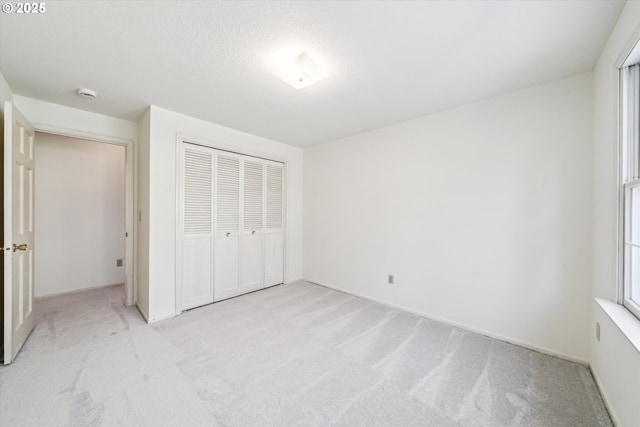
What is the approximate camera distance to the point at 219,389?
5.34 ft

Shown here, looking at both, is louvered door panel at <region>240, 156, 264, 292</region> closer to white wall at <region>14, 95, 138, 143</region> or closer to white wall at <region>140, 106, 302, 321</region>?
white wall at <region>140, 106, 302, 321</region>

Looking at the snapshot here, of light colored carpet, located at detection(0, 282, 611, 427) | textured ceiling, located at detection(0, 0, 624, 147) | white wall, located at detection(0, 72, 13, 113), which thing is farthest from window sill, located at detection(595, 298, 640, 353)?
white wall, located at detection(0, 72, 13, 113)

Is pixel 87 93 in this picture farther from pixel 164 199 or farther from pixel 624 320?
pixel 624 320

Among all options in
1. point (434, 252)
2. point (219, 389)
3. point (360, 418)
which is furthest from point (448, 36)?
point (219, 389)

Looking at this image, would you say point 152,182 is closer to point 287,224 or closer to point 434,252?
point 287,224

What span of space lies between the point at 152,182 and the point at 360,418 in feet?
9.42

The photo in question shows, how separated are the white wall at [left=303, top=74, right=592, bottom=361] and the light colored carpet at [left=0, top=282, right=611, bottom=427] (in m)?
0.32

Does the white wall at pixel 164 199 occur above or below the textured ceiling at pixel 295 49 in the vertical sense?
below

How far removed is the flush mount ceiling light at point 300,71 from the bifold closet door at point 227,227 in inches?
67.1

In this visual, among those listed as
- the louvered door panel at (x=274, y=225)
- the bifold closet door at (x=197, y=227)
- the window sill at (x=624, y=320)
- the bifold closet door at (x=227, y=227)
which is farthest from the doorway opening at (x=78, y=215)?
the window sill at (x=624, y=320)

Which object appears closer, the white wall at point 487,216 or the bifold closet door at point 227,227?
the white wall at point 487,216

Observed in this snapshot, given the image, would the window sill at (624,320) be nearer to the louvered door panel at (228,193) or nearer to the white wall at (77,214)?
the louvered door panel at (228,193)

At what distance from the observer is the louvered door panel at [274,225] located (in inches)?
152

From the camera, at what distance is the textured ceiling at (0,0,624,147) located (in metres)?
1.38
